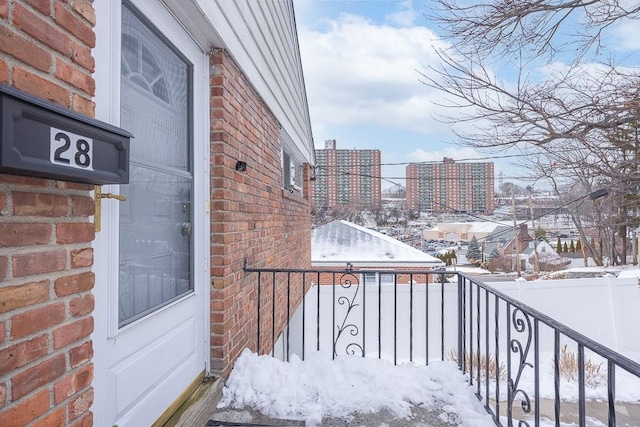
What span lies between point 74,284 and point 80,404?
1.13 ft

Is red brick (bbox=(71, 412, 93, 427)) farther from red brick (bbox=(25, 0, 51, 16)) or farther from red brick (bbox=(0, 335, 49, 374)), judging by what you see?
red brick (bbox=(25, 0, 51, 16))

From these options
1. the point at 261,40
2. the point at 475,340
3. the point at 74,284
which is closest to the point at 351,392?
the point at 74,284

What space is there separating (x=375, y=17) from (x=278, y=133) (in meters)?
5.01

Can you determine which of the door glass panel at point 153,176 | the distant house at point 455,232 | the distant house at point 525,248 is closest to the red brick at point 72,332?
the door glass panel at point 153,176

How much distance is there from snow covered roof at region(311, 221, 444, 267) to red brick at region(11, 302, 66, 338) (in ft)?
35.4

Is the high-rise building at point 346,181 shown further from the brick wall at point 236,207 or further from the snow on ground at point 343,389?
the snow on ground at point 343,389

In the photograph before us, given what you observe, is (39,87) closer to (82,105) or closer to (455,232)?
(82,105)

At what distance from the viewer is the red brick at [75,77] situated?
1.00 meters

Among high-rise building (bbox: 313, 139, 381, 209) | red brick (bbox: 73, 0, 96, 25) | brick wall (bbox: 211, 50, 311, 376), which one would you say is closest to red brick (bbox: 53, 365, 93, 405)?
red brick (bbox: 73, 0, 96, 25)

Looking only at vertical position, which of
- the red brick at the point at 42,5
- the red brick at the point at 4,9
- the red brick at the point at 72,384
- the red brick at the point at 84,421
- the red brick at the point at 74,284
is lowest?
the red brick at the point at 84,421

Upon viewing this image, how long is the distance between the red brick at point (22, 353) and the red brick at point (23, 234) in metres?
0.23

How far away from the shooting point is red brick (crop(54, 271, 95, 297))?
0.99 m

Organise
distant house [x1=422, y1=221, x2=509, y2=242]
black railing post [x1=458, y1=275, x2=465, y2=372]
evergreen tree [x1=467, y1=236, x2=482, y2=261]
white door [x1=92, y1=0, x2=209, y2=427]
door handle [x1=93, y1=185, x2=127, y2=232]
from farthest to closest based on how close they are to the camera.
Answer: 1. distant house [x1=422, y1=221, x2=509, y2=242]
2. evergreen tree [x1=467, y1=236, x2=482, y2=261]
3. black railing post [x1=458, y1=275, x2=465, y2=372]
4. white door [x1=92, y1=0, x2=209, y2=427]
5. door handle [x1=93, y1=185, x2=127, y2=232]

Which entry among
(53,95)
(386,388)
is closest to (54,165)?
(53,95)
